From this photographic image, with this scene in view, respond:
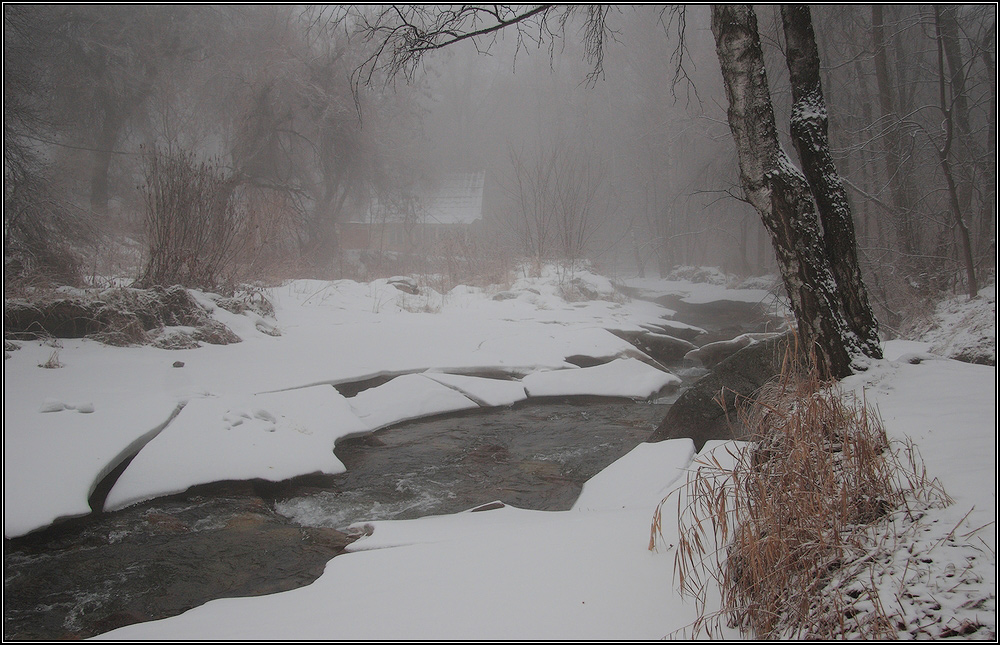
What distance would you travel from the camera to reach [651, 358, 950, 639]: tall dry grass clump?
145 centimetres

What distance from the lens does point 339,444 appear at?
4.45m

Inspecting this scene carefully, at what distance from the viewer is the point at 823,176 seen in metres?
3.29

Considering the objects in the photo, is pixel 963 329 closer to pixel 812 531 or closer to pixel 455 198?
pixel 812 531

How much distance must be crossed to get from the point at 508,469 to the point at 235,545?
1.98 meters

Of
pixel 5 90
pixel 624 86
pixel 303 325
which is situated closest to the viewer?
pixel 5 90

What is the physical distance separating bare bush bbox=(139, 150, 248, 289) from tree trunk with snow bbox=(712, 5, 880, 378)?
6.11m

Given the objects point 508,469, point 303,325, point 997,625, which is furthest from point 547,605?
point 303,325

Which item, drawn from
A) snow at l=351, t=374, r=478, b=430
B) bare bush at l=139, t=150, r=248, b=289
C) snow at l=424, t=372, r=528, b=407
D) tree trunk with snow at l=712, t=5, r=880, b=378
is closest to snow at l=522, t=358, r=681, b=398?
snow at l=424, t=372, r=528, b=407

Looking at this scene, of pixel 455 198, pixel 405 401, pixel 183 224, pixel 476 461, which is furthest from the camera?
pixel 455 198

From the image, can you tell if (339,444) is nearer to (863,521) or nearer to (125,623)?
(125,623)

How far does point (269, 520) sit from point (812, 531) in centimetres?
283

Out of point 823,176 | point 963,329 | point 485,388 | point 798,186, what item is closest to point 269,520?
point 485,388

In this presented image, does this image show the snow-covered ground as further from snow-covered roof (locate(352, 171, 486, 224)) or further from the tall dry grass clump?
snow-covered roof (locate(352, 171, 486, 224))

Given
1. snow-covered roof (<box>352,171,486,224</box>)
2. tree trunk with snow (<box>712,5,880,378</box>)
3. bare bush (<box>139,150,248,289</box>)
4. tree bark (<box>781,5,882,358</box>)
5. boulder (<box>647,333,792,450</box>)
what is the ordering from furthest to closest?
1. snow-covered roof (<box>352,171,486,224</box>)
2. bare bush (<box>139,150,248,289</box>)
3. boulder (<box>647,333,792,450</box>)
4. tree bark (<box>781,5,882,358</box>)
5. tree trunk with snow (<box>712,5,880,378</box>)
